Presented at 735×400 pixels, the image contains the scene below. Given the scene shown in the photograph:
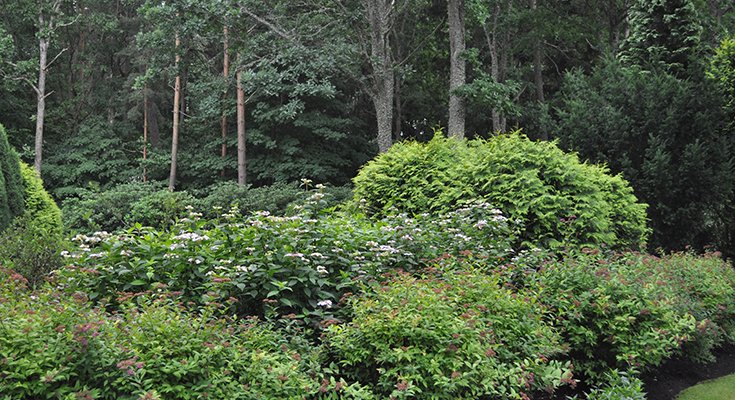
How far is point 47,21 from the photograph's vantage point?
2438cm

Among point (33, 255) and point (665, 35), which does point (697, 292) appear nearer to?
point (33, 255)

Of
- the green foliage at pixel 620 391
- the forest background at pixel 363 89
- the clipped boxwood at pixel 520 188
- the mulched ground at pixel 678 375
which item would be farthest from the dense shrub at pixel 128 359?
the forest background at pixel 363 89

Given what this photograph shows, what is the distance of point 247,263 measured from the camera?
4258 mm

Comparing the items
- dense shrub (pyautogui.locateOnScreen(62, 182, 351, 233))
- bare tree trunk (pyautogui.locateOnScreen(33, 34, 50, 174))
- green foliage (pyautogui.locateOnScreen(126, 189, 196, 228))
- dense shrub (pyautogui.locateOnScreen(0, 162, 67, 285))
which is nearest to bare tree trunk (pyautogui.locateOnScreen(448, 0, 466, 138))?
dense shrub (pyautogui.locateOnScreen(62, 182, 351, 233))

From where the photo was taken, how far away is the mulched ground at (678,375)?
4859 mm

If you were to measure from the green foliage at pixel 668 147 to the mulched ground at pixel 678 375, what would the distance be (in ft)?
14.4

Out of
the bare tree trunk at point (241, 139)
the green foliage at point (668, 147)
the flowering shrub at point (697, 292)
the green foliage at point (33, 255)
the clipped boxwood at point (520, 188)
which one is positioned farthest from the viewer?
the bare tree trunk at point (241, 139)

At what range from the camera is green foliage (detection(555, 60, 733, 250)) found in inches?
376

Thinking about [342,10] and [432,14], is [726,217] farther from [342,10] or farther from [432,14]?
[432,14]

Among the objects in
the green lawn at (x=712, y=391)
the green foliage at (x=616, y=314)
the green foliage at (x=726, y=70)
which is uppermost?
the green foliage at (x=726, y=70)

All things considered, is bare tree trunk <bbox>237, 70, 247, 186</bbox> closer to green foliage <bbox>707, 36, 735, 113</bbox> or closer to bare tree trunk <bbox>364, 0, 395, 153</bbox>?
bare tree trunk <bbox>364, 0, 395, 153</bbox>

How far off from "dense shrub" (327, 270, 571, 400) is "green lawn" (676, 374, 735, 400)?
1647mm

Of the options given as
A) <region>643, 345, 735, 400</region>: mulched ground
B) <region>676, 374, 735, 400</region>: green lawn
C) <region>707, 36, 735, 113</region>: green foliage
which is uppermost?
<region>707, 36, 735, 113</region>: green foliage

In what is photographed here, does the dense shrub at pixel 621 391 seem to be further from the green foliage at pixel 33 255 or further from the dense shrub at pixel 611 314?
the green foliage at pixel 33 255
